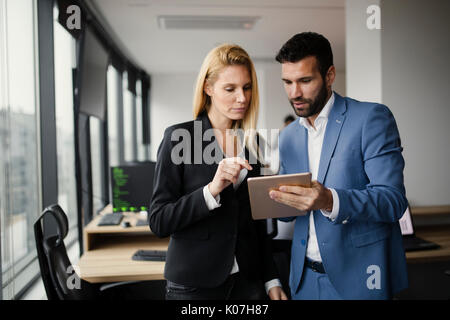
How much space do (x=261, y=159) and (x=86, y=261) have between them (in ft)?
4.46

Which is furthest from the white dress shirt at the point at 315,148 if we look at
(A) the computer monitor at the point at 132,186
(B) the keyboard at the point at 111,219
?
→ (B) the keyboard at the point at 111,219

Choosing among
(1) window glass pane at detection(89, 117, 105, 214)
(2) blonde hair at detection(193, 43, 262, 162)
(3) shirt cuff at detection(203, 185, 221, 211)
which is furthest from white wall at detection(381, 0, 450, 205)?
(1) window glass pane at detection(89, 117, 105, 214)

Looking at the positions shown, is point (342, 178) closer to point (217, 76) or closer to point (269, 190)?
point (269, 190)

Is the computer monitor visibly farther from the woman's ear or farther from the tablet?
the tablet

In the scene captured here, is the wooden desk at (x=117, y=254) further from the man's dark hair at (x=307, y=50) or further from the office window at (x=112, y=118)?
the man's dark hair at (x=307, y=50)

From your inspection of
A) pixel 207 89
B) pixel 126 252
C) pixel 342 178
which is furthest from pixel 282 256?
pixel 207 89

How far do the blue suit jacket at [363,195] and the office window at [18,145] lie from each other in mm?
1461

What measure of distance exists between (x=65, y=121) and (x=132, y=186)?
2.61 ft

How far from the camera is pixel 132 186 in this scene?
86.0 inches

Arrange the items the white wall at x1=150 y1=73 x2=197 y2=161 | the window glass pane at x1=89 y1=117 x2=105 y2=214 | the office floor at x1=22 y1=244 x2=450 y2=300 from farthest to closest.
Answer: the window glass pane at x1=89 y1=117 x2=105 y2=214 < the office floor at x1=22 y1=244 x2=450 y2=300 < the white wall at x1=150 y1=73 x2=197 y2=161

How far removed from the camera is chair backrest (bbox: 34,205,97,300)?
1.26m

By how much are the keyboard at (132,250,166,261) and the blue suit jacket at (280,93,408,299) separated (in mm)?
964

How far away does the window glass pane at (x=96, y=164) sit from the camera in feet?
9.30

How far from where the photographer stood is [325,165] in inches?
43.1
